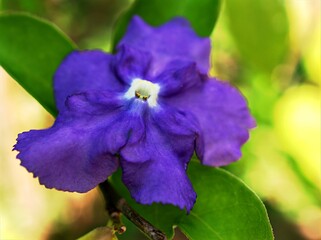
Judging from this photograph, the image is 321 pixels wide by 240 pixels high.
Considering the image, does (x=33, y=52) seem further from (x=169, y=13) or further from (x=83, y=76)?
(x=169, y=13)

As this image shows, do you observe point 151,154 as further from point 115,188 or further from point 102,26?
point 102,26

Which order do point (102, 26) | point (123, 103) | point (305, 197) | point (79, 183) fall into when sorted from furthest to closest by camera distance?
point (102, 26)
point (305, 197)
point (123, 103)
point (79, 183)

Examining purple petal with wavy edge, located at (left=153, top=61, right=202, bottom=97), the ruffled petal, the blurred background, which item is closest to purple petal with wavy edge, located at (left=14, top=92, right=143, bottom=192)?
the ruffled petal

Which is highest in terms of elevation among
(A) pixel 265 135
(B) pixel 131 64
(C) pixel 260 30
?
(B) pixel 131 64

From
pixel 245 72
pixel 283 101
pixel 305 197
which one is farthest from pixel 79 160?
pixel 245 72

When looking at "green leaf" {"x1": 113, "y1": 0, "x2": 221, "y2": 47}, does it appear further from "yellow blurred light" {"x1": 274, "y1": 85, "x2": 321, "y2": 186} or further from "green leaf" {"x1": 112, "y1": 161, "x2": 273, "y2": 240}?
"yellow blurred light" {"x1": 274, "y1": 85, "x2": 321, "y2": 186}

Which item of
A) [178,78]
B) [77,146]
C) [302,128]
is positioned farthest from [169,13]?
[302,128]
